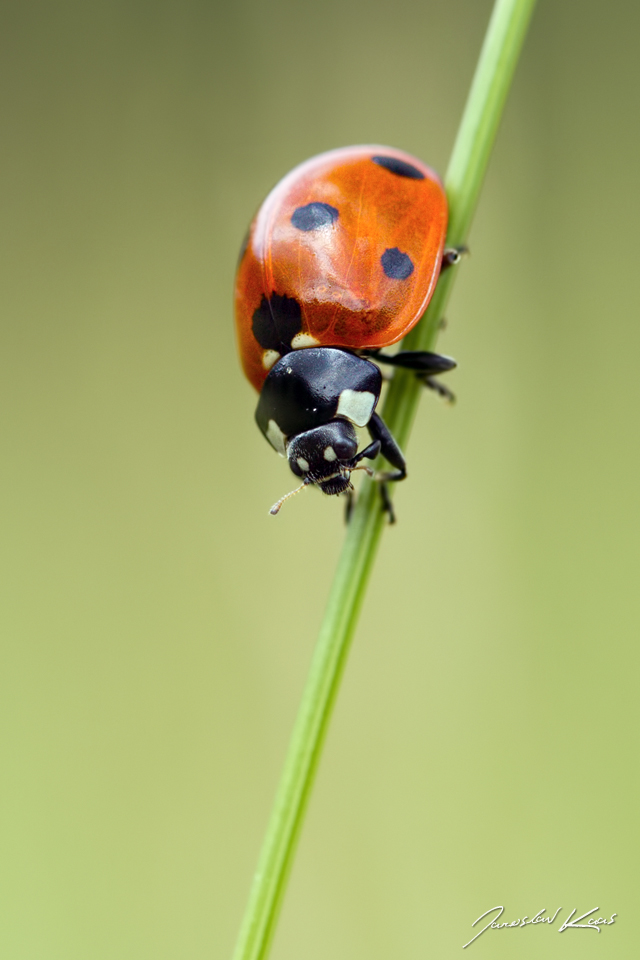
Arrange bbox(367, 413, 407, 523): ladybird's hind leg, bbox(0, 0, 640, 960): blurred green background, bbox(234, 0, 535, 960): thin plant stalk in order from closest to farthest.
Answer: bbox(234, 0, 535, 960): thin plant stalk
bbox(367, 413, 407, 523): ladybird's hind leg
bbox(0, 0, 640, 960): blurred green background

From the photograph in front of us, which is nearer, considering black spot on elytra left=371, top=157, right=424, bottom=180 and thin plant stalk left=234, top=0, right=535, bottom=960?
thin plant stalk left=234, top=0, right=535, bottom=960

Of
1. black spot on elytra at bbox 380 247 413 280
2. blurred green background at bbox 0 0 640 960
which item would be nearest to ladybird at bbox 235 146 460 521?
black spot on elytra at bbox 380 247 413 280

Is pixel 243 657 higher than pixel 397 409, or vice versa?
pixel 397 409

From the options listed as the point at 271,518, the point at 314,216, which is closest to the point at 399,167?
the point at 314,216

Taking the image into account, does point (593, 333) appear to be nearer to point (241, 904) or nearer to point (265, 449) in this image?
point (265, 449)

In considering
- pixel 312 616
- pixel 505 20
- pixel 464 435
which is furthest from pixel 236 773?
pixel 505 20

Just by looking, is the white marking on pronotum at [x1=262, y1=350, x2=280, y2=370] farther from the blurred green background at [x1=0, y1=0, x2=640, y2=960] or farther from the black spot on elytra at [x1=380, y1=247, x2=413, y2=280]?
the blurred green background at [x1=0, y1=0, x2=640, y2=960]

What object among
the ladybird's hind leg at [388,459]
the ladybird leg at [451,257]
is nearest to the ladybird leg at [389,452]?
the ladybird's hind leg at [388,459]
